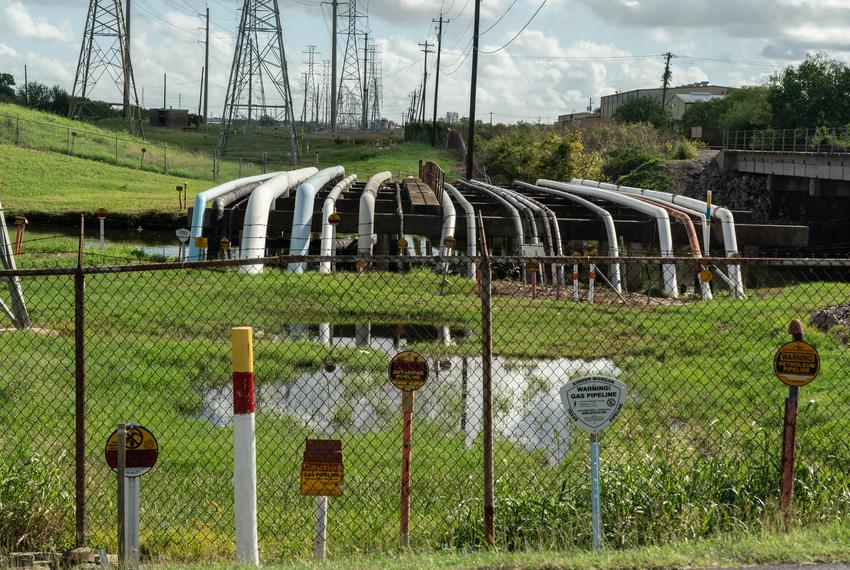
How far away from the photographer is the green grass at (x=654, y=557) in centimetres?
550

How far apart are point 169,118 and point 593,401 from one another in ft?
259

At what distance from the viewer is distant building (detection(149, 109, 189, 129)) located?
7775 centimetres

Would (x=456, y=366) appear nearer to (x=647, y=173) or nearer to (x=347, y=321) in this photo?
(x=347, y=321)

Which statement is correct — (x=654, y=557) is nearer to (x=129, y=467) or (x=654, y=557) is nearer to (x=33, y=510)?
(x=129, y=467)

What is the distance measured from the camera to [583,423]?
6117mm

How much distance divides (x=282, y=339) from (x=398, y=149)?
54.2 m

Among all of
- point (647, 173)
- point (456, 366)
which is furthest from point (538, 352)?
point (647, 173)

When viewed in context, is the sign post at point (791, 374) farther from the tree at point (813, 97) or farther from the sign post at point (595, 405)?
the tree at point (813, 97)

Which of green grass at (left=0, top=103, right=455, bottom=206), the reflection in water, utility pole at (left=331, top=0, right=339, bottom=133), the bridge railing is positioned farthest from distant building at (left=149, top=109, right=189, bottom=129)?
the reflection in water

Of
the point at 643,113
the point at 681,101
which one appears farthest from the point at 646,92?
the point at 643,113

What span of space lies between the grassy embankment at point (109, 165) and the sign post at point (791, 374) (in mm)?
27988

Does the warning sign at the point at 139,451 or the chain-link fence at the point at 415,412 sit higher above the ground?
the warning sign at the point at 139,451

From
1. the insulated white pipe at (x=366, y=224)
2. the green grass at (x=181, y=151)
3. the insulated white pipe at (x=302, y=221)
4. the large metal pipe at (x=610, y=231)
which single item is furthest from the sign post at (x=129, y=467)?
the green grass at (x=181, y=151)

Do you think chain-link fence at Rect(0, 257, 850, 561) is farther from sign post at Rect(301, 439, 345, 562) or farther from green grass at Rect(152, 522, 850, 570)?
sign post at Rect(301, 439, 345, 562)
